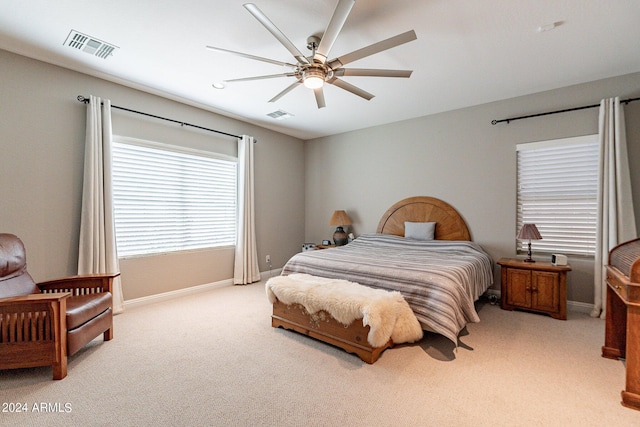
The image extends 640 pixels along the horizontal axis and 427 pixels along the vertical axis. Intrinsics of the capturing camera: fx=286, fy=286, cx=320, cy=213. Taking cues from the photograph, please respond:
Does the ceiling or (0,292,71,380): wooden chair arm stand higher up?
the ceiling

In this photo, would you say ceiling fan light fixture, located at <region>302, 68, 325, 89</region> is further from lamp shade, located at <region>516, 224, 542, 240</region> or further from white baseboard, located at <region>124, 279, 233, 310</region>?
white baseboard, located at <region>124, 279, 233, 310</region>

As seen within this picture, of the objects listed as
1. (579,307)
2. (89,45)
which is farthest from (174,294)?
(579,307)

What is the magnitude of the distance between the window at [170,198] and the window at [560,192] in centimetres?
442

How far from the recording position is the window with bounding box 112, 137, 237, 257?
12.0 feet

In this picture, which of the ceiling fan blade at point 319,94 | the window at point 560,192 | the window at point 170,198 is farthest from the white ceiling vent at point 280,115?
the window at point 560,192

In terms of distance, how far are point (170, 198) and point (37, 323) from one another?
7.41 ft

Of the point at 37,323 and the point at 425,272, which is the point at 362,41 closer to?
the point at 425,272

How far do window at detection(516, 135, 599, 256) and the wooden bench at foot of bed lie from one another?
282 cm

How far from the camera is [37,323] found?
211cm

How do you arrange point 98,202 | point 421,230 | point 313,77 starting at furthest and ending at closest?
point 421,230 < point 98,202 < point 313,77

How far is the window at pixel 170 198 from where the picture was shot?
12.0 feet

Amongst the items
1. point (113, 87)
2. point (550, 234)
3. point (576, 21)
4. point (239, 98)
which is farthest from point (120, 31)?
point (550, 234)

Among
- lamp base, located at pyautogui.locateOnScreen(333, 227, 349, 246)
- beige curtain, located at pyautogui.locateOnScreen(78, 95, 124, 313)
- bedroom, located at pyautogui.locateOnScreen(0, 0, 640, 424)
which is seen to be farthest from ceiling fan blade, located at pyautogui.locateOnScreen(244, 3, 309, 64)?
lamp base, located at pyautogui.locateOnScreen(333, 227, 349, 246)

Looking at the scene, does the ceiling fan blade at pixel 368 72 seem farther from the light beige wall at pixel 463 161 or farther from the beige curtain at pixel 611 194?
the beige curtain at pixel 611 194
